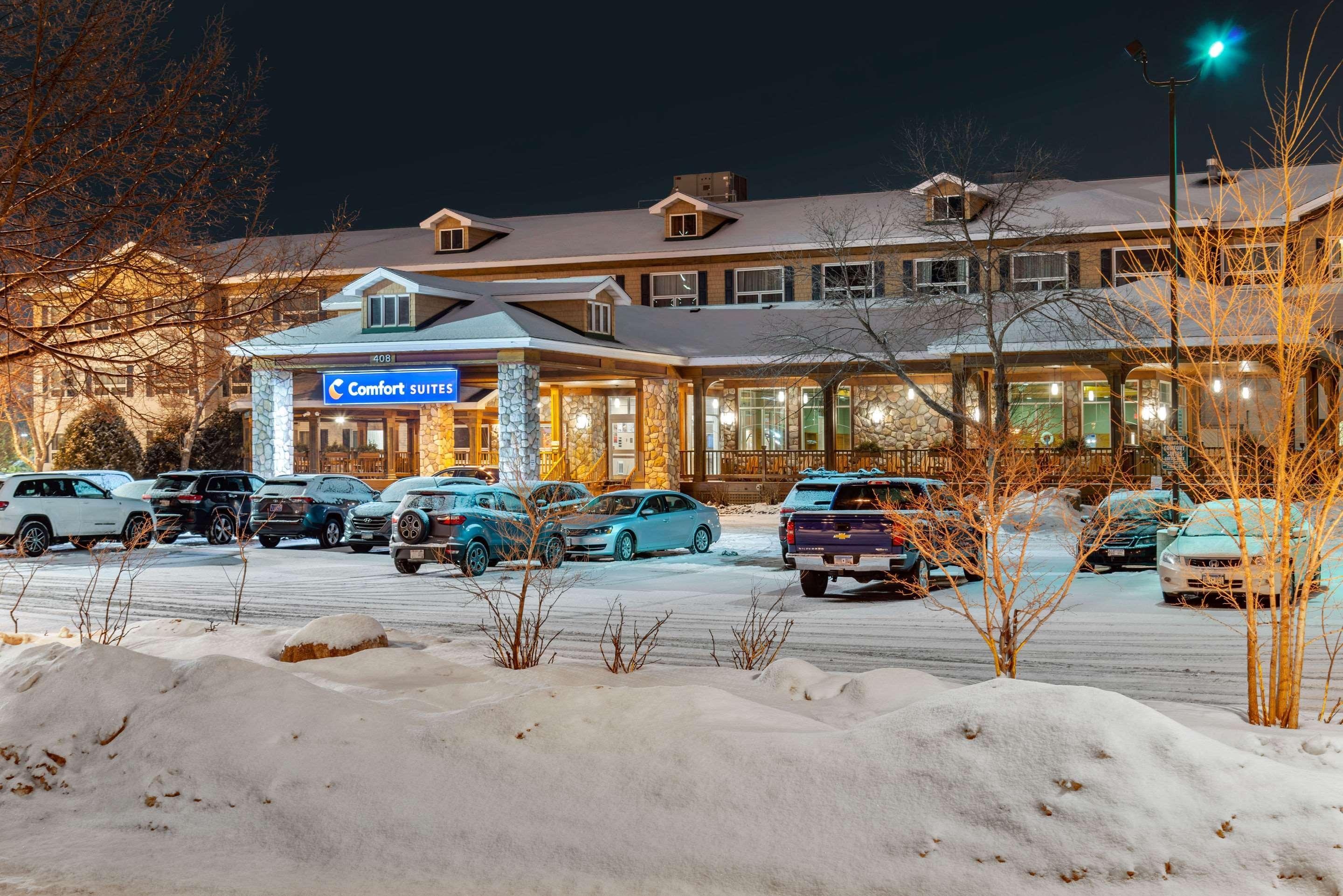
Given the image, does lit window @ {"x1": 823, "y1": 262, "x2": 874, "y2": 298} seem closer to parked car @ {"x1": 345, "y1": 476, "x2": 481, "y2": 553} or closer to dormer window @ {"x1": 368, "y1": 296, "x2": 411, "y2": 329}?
dormer window @ {"x1": 368, "y1": 296, "x2": 411, "y2": 329}

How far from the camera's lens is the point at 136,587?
18656 mm

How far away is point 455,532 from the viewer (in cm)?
2030

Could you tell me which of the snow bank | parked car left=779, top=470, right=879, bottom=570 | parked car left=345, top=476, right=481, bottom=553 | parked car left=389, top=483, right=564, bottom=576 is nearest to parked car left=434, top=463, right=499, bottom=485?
parked car left=345, top=476, right=481, bottom=553

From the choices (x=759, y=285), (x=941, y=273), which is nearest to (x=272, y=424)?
(x=759, y=285)

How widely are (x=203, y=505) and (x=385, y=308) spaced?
9614 mm

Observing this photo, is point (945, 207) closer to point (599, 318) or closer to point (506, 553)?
point (599, 318)

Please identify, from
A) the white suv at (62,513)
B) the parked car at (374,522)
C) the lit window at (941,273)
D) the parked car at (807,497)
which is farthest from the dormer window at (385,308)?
the lit window at (941,273)

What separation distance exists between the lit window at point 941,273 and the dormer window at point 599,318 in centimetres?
1051

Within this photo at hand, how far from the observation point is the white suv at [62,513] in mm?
23797

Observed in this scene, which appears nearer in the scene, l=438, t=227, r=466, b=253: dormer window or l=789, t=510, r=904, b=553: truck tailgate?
l=789, t=510, r=904, b=553: truck tailgate

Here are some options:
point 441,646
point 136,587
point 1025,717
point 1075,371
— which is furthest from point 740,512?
point 1025,717

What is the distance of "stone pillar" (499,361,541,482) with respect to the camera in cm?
3209

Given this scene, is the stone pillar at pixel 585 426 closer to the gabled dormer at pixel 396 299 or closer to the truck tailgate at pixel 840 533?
the gabled dormer at pixel 396 299

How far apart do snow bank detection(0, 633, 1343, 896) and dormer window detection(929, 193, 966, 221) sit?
28625mm
